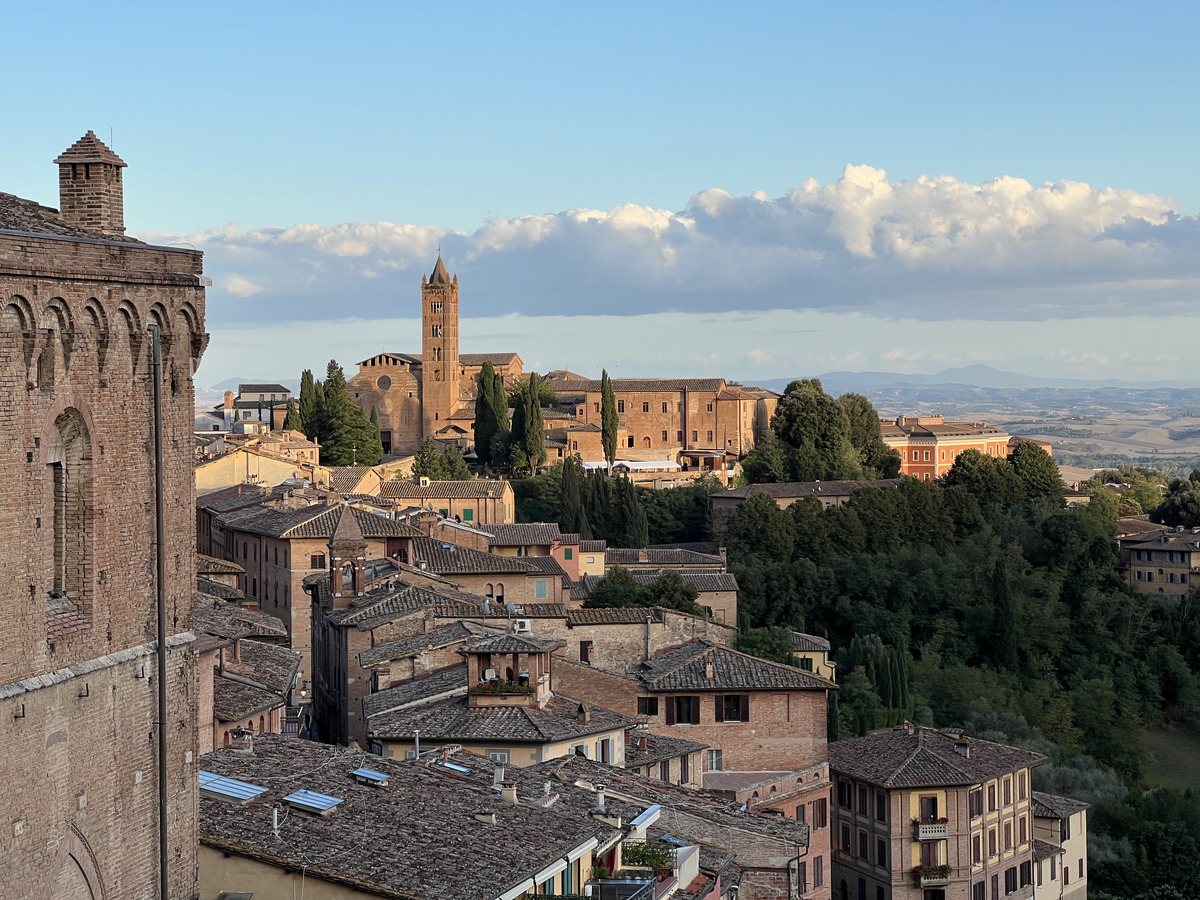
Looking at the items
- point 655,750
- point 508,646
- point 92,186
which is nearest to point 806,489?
point 655,750

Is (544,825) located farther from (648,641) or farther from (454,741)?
(648,641)

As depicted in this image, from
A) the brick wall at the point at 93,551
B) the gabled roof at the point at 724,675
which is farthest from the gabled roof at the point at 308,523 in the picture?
the brick wall at the point at 93,551

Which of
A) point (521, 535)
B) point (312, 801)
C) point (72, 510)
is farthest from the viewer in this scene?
point (521, 535)

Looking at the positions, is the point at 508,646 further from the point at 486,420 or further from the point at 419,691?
the point at 486,420

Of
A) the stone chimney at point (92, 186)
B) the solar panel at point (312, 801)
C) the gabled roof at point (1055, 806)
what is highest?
the stone chimney at point (92, 186)

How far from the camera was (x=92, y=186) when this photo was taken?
1367cm

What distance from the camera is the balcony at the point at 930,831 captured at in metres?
34.1

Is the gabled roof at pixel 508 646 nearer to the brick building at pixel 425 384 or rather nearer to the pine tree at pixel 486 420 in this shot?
the pine tree at pixel 486 420

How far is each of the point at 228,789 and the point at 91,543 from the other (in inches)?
180

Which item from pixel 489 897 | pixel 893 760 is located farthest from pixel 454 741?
pixel 893 760

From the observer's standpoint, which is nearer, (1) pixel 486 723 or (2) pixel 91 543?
(2) pixel 91 543

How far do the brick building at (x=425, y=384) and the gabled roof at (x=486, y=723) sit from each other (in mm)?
76086

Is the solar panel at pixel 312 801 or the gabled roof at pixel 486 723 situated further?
the gabled roof at pixel 486 723

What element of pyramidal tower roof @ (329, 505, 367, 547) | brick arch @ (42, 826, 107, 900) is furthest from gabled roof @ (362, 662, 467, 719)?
brick arch @ (42, 826, 107, 900)
